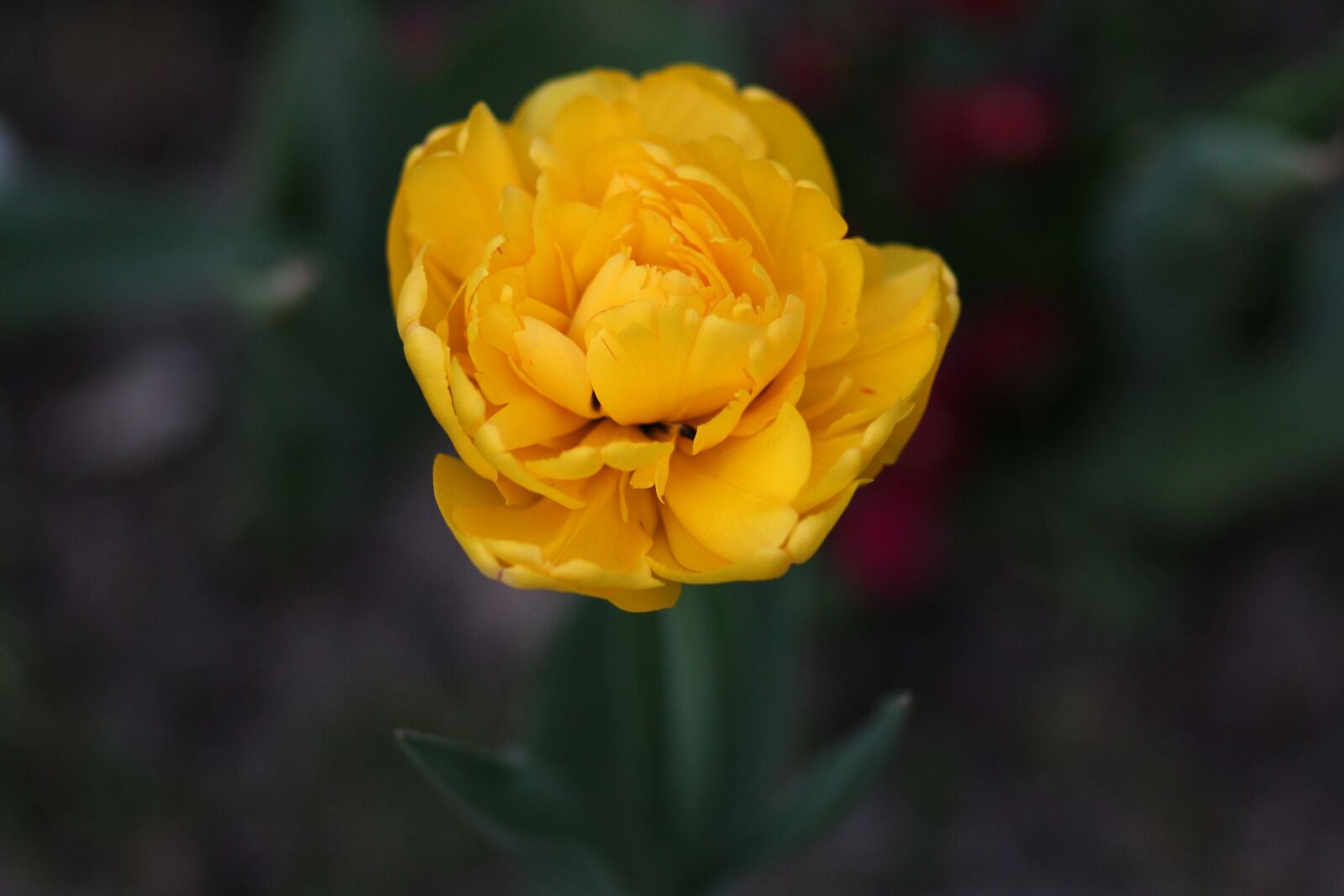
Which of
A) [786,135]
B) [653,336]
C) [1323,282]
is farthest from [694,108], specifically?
[1323,282]

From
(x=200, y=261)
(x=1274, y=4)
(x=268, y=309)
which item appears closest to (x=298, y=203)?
(x=200, y=261)

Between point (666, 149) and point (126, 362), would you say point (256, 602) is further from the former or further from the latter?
point (666, 149)

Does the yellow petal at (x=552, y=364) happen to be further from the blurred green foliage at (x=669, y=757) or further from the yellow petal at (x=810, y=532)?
the blurred green foliage at (x=669, y=757)

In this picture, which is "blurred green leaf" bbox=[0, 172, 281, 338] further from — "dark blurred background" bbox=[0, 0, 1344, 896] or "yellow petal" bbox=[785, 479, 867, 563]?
"yellow petal" bbox=[785, 479, 867, 563]

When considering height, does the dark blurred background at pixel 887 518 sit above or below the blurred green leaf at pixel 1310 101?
below

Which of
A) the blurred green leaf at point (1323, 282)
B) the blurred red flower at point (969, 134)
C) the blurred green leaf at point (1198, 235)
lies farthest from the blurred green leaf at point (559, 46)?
the blurred green leaf at point (1323, 282)

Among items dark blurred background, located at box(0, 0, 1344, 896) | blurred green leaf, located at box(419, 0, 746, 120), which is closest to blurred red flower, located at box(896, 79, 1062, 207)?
dark blurred background, located at box(0, 0, 1344, 896)

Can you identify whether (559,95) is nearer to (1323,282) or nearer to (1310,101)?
(1310,101)
